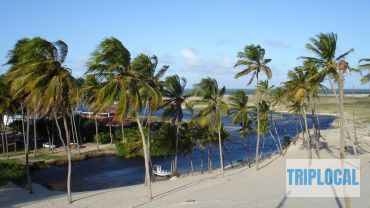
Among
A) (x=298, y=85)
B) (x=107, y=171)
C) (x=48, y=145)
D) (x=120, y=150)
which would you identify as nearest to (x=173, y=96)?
(x=298, y=85)

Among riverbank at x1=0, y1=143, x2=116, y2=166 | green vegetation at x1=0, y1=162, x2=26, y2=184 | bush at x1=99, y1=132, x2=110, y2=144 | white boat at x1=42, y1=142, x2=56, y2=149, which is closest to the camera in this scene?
green vegetation at x1=0, y1=162, x2=26, y2=184

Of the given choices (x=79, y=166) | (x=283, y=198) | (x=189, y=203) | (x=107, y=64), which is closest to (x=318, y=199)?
(x=283, y=198)

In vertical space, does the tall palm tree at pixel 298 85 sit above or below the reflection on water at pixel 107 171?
above

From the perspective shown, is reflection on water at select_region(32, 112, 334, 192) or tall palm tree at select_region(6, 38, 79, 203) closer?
tall palm tree at select_region(6, 38, 79, 203)

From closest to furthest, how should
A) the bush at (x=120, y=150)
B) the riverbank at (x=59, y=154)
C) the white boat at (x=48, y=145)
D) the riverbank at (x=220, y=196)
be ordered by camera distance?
the riverbank at (x=220, y=196)
the riverbank at (x=59, y=154)
the bush at (x=120, y=150)
the white boat at (x=48, y=145)

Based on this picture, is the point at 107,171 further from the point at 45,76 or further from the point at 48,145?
the point at 45,76

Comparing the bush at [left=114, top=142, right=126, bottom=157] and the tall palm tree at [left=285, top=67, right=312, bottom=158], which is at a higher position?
the tall palm tree at [left=285, top=67, right=312, bottom=158]

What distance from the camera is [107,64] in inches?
894

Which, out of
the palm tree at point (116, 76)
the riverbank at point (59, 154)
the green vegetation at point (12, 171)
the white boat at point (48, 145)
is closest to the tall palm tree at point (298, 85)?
the palm tree at point (116, 76)

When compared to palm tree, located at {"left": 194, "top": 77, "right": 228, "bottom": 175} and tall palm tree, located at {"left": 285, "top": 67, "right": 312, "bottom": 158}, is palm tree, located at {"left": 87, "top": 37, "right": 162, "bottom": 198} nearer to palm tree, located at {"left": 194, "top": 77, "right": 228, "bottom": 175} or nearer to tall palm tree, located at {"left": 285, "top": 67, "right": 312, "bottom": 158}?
palm tree, located at {"left": 194, "top": 77, "right": 228, "bottom": 175}

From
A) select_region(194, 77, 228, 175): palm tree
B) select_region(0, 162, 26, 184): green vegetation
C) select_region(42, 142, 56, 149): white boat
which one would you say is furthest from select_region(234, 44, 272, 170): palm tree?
select_region(42, 142, 56, 149): white boat

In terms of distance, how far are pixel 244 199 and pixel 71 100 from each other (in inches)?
446

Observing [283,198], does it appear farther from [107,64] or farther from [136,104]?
[107,64]

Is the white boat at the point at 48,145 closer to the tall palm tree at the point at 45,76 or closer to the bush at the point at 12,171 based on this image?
the bush at the point at 12,171
